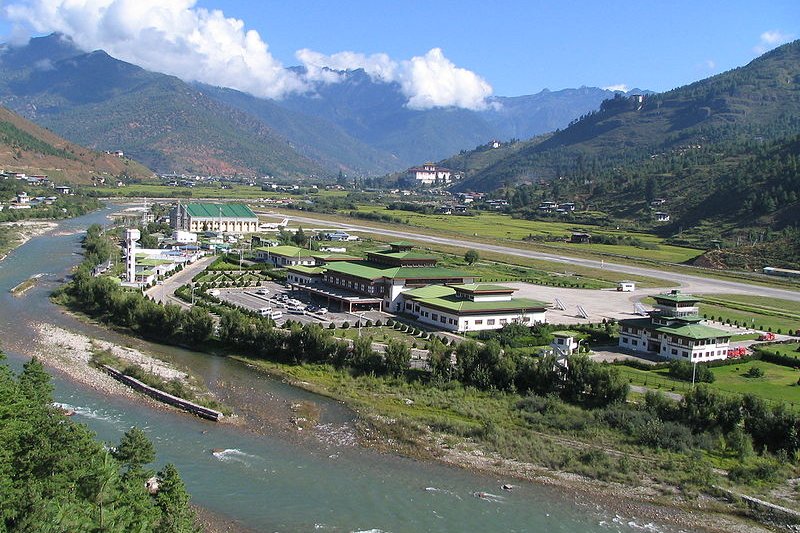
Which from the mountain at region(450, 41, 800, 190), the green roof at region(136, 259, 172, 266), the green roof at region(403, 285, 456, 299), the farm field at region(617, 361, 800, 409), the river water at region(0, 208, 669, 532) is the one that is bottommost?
the river water at region(0, 208, 669, 532)

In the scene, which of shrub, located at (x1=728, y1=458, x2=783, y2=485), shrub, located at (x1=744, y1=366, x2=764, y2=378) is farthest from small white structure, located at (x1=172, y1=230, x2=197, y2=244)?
shrub, located at (x1=728, y1=458, x2=783, y2=485)

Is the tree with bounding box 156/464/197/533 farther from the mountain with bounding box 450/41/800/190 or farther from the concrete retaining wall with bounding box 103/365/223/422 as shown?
the mountain with bounding box 450/41/800/190

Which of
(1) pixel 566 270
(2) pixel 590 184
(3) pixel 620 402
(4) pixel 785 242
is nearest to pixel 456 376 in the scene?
(3) pixel 620 402

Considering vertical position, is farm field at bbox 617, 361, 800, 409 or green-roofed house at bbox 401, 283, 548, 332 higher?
green-roofed house at bbox 401, 283, 548, 332

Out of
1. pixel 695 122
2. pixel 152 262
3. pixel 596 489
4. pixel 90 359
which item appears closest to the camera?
pixel 596 489

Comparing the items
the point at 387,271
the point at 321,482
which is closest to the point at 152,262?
the point at 387,271

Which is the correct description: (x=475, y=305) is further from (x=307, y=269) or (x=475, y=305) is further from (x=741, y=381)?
(x=307, y=269)

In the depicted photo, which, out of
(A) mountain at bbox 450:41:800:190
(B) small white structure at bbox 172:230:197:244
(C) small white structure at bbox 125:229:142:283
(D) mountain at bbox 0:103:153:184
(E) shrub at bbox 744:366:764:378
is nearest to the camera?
(E) shrub at bbox 744:366:764:378
